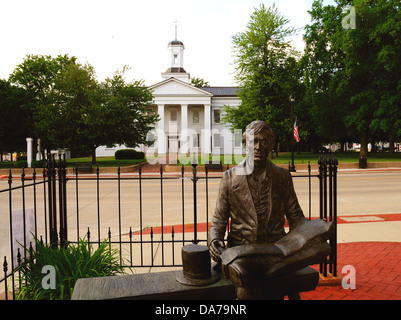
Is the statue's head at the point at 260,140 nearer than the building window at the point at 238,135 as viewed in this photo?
Yes

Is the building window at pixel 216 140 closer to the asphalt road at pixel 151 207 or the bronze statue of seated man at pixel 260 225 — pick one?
the asphalt road at pixel 151 207

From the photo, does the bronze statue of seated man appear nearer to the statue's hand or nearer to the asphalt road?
the statue's hand

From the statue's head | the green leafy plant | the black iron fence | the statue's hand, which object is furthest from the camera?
the black iron fence

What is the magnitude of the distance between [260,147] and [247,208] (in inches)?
20.5

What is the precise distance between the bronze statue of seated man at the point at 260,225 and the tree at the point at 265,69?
30.4 meters

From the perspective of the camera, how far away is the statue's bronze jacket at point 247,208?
8.90 feet

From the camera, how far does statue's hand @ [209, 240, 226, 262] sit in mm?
2539

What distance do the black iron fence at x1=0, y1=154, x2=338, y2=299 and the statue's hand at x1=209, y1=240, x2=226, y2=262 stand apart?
1487 mm

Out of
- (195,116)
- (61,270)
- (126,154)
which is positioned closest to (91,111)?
(126,154)

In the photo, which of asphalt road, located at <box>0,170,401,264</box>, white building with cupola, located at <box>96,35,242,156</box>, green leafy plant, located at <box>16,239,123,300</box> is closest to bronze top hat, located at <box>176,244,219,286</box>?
green leafy plant, located at <box>16,239,123,300</box>

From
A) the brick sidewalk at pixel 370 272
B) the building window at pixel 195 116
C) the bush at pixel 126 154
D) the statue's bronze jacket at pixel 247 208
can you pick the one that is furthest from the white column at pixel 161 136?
the statue's bronze jacket at pixel 247 208

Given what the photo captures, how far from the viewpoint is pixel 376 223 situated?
7977 millimetres

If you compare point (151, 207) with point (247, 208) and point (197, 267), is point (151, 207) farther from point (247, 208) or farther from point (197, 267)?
point (247, 208)

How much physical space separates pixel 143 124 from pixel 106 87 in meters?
4.33
